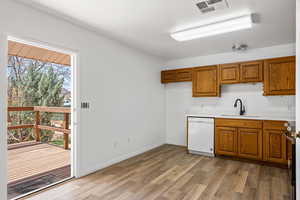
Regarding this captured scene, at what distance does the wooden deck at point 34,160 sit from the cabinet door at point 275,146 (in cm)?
396

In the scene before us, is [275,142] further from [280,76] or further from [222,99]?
[222,99]

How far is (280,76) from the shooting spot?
11.4 ft

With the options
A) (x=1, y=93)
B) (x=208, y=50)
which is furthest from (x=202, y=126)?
(x=1, y=93)

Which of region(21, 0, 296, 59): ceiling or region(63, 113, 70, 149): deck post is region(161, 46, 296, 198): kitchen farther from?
region(63, 113, 70, 149): deck post

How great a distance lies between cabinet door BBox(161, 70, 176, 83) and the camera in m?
4.84

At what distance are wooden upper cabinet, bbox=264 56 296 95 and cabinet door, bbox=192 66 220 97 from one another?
1001 millimetres

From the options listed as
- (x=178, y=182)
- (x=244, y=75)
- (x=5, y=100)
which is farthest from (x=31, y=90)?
(x=244, y=75)

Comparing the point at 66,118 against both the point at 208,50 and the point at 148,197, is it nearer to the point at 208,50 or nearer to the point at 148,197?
the point at 148,197

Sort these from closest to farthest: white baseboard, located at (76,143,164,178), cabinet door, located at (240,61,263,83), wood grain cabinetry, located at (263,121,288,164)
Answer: white baseboard, located at (76,143,164,178), wood grain cabinetry, located at (263,121,288,164), cabinet door, located at (240,61,263,83)

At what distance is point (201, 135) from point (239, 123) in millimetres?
869

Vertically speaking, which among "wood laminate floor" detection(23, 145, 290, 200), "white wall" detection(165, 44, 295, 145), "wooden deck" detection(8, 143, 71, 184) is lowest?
"wood laminate floor" detection(23, 145, 290, 200)

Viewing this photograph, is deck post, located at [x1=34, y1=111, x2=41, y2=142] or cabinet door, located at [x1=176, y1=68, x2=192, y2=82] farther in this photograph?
deck post, located at [x1=34, y1=111, x2=41, y2=142]

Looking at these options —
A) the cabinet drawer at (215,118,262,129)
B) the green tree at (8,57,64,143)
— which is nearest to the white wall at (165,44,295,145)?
the cabinet drawer at (215,118,262,129)

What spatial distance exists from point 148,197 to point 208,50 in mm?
3411
